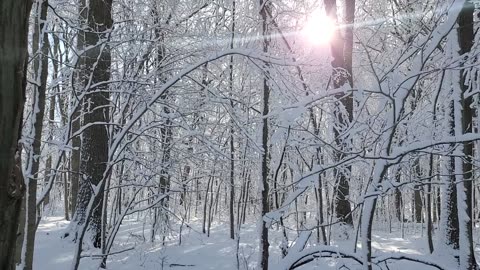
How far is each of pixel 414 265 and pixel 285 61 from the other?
181 inches

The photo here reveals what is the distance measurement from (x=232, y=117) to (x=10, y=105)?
330 cm

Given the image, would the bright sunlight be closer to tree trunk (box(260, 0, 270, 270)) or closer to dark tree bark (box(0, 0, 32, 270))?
tree trunk (box(260, 0, 270, 270))

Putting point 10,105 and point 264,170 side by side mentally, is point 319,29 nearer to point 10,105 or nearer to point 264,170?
point 264,170

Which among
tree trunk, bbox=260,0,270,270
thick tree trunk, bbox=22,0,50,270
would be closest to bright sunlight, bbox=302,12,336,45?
tree trunk, bbox=260,0,270,270

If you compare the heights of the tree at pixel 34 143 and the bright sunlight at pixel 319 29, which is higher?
the bright sunlight at pixel 319 29

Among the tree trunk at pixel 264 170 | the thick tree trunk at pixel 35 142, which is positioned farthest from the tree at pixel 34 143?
the tree trunk at pixel 264 170

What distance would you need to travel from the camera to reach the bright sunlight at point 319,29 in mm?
8963

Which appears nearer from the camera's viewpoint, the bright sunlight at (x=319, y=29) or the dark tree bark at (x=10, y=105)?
the dark tree bark at (x=10, y=105)

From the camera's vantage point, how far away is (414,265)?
680 centimetres

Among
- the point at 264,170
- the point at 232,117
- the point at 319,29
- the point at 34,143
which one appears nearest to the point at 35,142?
the point at 34,143

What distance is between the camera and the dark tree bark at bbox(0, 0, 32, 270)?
114cm

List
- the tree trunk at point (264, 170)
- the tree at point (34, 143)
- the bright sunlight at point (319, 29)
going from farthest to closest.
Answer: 1. the bright sunlight at point (319, 29)
2. the tree trunk at point (264, 170)
3. the tree at point (34, 143)

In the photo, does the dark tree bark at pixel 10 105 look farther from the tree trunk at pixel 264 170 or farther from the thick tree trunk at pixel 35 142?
the tree trunk at pixel 264 170

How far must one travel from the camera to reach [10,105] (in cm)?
116
